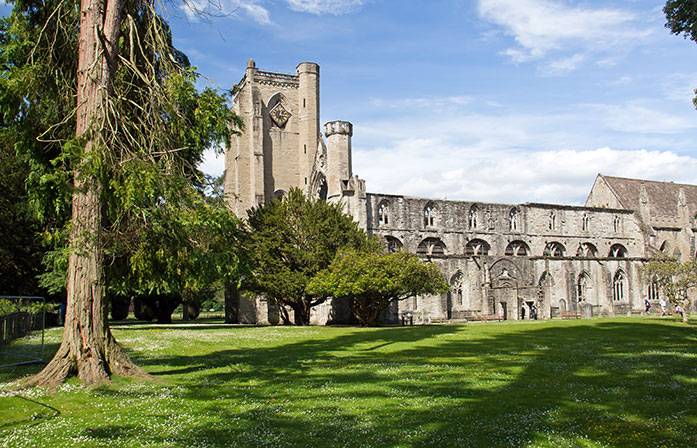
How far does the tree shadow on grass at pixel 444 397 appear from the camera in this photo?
7758mm

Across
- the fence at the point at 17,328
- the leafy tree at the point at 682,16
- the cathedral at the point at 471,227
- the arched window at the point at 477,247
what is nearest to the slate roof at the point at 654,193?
the cathedral at the point at 471,227

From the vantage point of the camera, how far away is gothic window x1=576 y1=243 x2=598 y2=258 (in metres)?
57.6

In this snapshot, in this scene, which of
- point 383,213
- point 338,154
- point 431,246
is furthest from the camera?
point 431,246

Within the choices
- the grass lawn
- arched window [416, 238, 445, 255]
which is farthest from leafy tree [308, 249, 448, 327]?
the grass lawn

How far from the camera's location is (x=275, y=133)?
190 feet

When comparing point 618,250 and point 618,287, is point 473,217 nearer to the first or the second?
Answer: point 618,287

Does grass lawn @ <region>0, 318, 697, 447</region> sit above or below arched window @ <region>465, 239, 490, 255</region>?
below

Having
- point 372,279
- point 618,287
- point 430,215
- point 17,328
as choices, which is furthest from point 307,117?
point 17,328

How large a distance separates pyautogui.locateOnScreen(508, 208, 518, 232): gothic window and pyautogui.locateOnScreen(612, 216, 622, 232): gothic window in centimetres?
1319

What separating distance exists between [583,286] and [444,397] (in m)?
46.3

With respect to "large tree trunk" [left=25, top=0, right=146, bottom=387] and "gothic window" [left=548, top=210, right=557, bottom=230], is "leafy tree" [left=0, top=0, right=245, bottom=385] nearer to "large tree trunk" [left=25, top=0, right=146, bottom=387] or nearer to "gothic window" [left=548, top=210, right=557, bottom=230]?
"large tree trunk" [left=25, top=0, right=146, bottom=387]

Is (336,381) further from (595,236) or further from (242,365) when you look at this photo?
(595,236)

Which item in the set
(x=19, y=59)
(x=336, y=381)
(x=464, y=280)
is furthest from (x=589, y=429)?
(x=464, y=280)

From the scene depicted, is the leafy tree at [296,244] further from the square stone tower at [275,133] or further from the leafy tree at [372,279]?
the square stone tower at [275,133]
